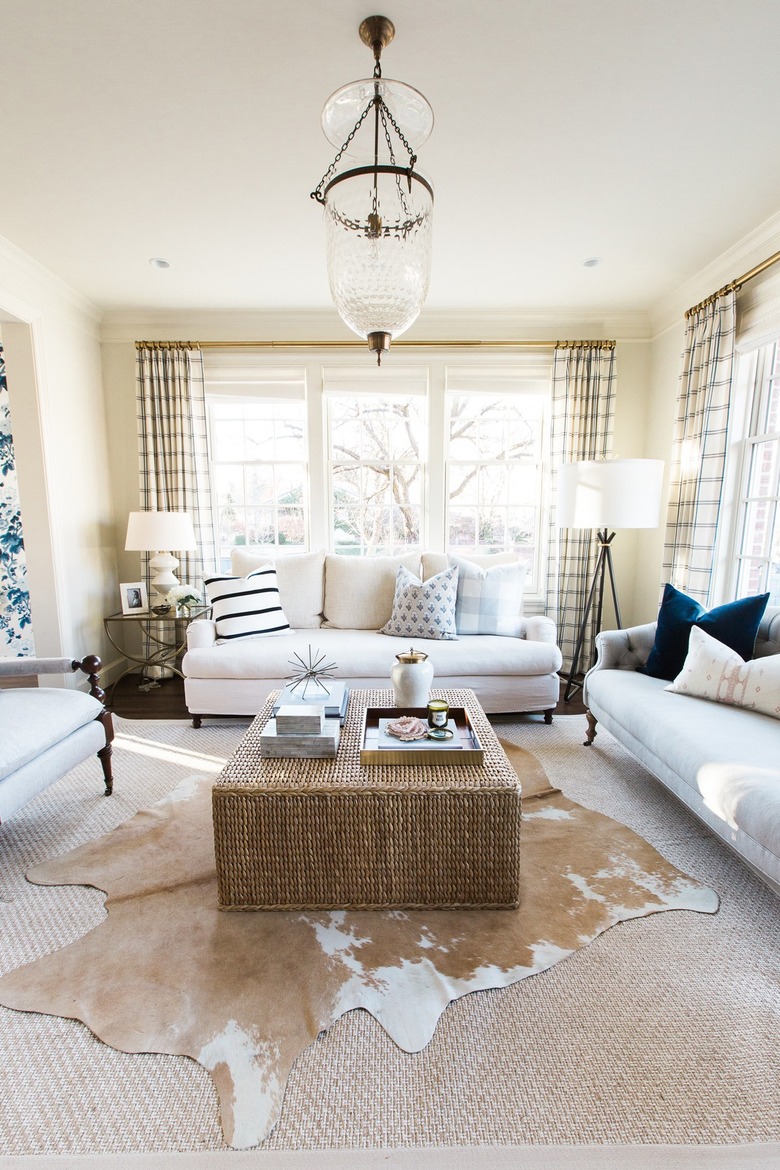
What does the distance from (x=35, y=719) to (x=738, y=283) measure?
12.7 ft

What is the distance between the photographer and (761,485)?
302 cm

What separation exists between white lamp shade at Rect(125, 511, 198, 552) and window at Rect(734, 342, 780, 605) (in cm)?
348

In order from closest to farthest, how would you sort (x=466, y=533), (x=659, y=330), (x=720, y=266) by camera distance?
1. (x=720, y=266)
2. (x=659, y=330)
3. (x=466, y=533)

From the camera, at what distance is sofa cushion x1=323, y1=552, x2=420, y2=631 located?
3666 millimetres

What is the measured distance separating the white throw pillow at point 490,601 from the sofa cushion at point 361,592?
0.44 metres

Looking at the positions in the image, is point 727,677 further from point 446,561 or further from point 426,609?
point 446,561

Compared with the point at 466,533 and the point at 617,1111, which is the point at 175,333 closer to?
the point at 466,533

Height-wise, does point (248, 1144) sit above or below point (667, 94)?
below

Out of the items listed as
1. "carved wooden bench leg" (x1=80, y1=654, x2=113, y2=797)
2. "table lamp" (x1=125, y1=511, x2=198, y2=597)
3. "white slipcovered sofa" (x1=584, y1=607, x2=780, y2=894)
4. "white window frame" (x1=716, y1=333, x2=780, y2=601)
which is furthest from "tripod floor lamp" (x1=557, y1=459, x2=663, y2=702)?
"carved wooden bench leg" (x1=80, y1=654, x2=113, y2=797)

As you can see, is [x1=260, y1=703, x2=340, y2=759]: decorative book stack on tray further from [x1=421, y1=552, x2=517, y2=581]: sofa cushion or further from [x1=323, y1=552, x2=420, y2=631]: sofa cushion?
[x1=421, y1=552, x2=517, y2=581]: sofa cushion

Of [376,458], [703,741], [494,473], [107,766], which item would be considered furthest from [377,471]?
[703,741]

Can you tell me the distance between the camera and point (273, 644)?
10.6 feet

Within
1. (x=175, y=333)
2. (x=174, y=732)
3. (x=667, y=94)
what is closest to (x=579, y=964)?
(x=174, y=732)

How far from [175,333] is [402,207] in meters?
3.21
